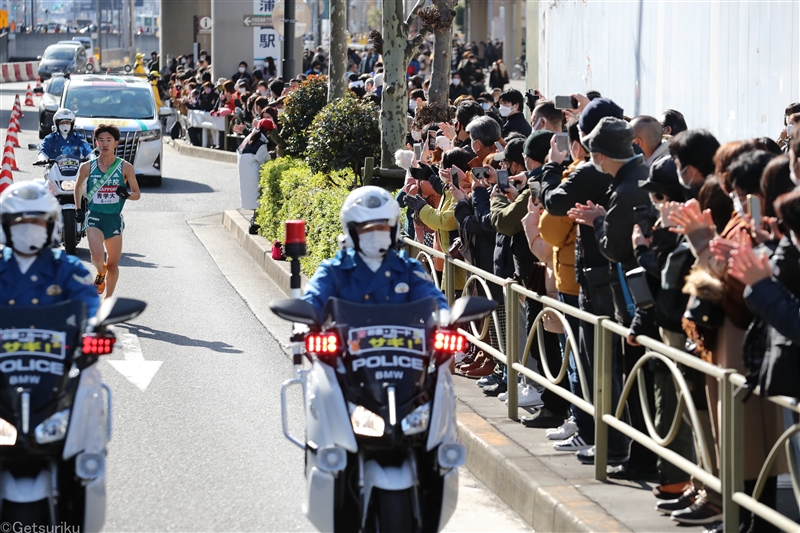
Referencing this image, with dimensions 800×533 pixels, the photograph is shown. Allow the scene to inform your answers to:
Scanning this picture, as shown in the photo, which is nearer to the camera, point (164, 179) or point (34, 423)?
point (34, 423)

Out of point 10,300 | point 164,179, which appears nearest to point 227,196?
point 164,179

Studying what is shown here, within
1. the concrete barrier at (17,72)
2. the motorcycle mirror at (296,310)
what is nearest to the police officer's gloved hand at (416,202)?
the motorcycle mirror at (296,310)

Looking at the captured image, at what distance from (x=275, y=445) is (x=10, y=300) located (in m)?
2.56

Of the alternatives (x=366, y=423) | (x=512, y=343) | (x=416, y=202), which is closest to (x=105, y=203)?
(x=416, y=202)

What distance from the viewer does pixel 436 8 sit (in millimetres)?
14914

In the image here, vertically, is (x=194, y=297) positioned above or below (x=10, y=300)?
below

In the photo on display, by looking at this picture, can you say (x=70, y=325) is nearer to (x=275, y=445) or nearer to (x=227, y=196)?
(x=275, y=445)

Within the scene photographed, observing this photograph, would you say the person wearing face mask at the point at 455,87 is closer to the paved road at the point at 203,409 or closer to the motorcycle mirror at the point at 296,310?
the paved road at the point at 203,409

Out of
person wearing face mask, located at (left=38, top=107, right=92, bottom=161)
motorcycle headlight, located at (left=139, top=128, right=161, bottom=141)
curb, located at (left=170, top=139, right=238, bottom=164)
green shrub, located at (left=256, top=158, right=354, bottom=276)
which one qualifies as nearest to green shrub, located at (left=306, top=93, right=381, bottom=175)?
green shrub, located at (left=256, top=158, right=354, bottom=276)

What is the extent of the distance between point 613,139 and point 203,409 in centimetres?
358

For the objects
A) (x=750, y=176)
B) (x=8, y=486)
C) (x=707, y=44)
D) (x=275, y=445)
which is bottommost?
(x=275, y=445)

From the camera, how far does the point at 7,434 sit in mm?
5230
